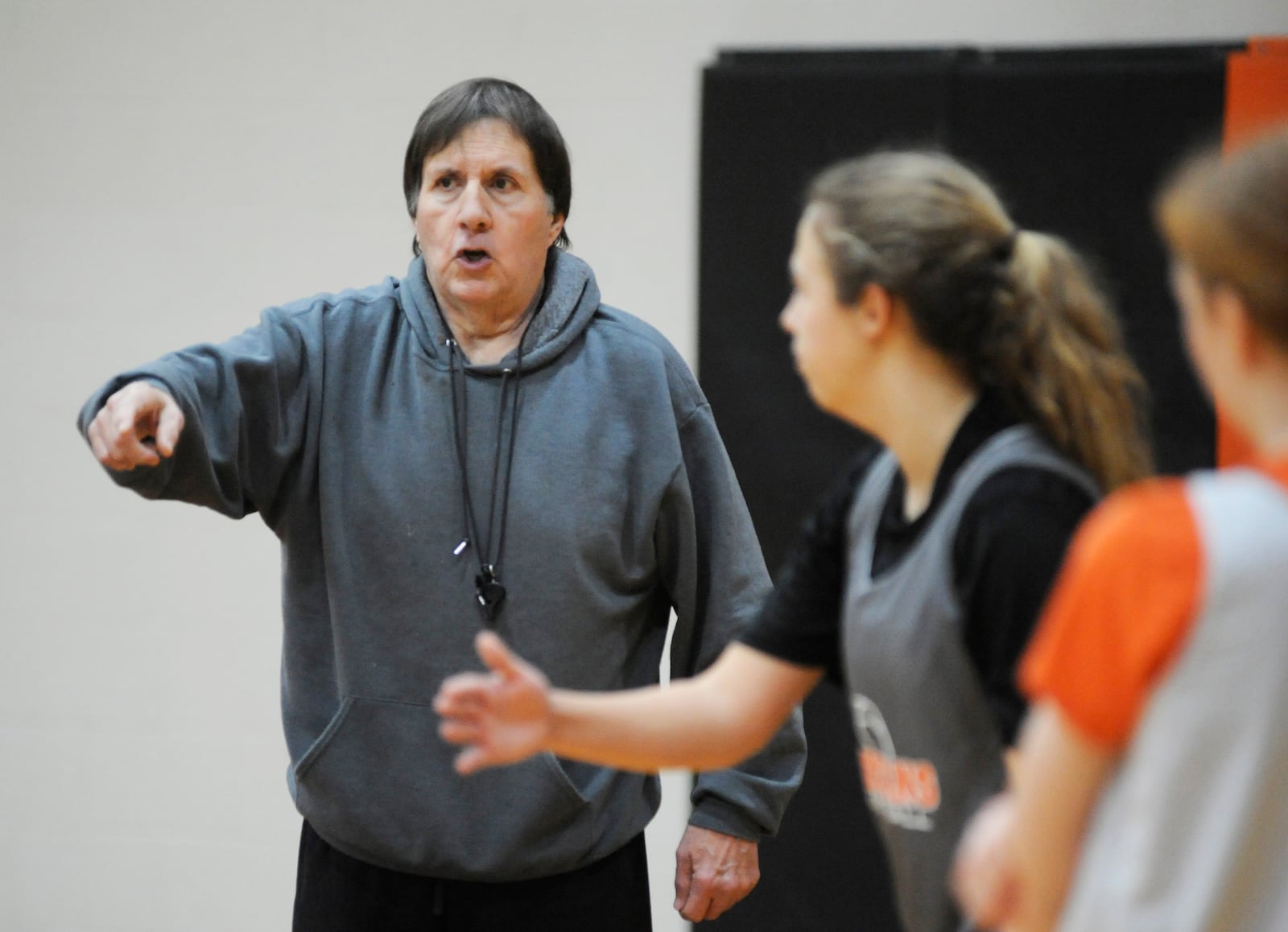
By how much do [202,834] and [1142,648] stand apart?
3.03 m

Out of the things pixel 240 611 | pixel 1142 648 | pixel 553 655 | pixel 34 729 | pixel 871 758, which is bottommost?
pixel 34 729

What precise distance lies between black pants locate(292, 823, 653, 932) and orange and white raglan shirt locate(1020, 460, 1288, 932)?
1129 mm

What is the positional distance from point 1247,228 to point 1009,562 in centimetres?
34

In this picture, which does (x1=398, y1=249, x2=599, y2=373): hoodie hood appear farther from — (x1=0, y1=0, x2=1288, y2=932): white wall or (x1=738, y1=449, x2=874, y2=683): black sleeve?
(x1=0, y1=0, x2=1288, y2=932): white wall

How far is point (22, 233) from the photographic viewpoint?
3.52m

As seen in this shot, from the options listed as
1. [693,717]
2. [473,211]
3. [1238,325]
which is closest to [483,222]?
[473,211]

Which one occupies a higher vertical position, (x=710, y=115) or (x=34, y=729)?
(x=710, y=115)

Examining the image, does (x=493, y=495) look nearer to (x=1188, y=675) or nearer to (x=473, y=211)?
(x=473, y=211)

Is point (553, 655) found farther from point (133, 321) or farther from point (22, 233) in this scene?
point (22, 233)

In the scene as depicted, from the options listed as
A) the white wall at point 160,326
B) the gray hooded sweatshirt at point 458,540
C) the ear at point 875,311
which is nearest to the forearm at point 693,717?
the ear at point 875,311

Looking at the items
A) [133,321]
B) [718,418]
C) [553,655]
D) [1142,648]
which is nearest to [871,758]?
[1142,648]

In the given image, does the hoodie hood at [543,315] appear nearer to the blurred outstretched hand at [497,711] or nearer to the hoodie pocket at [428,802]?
the hoodie pocket at [428,802]

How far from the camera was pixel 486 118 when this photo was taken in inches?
82.4

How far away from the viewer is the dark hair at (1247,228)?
0.90m
